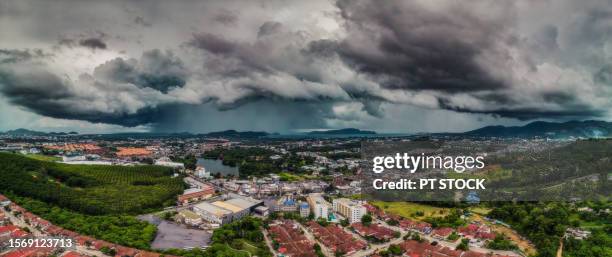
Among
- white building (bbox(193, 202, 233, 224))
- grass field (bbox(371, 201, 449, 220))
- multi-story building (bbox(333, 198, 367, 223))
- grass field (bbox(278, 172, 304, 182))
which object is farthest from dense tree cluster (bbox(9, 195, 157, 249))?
grass field (bbox(278, 172, 304, 182))

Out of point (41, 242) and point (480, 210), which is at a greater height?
point (41, 242)

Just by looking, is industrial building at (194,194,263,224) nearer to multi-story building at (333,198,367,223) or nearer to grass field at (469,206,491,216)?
multi-story building at (333,198,367,223)

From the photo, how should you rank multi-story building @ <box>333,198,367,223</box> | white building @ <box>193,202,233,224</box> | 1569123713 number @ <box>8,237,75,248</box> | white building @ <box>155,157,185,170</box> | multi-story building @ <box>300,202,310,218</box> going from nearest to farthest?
1569123713 number @ <box>8,237,75,248</box>, white building @ <box>193,202,233,224</box>, multi-story building @ <box>333,198,367,223</box>, multi-story building @ <box>300,202,310,218</box>, white building @ <box>155,157,185,170</box>

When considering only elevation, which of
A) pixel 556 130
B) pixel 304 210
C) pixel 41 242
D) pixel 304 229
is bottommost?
pixel 304 229

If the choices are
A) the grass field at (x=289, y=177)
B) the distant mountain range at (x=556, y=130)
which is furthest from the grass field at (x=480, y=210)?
the distant mountain range at (x=556, y=130)

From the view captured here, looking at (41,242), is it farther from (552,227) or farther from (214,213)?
(552,227)

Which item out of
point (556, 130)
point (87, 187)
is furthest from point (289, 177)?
point (556, 130)

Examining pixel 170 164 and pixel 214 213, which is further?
pixel 170 164
